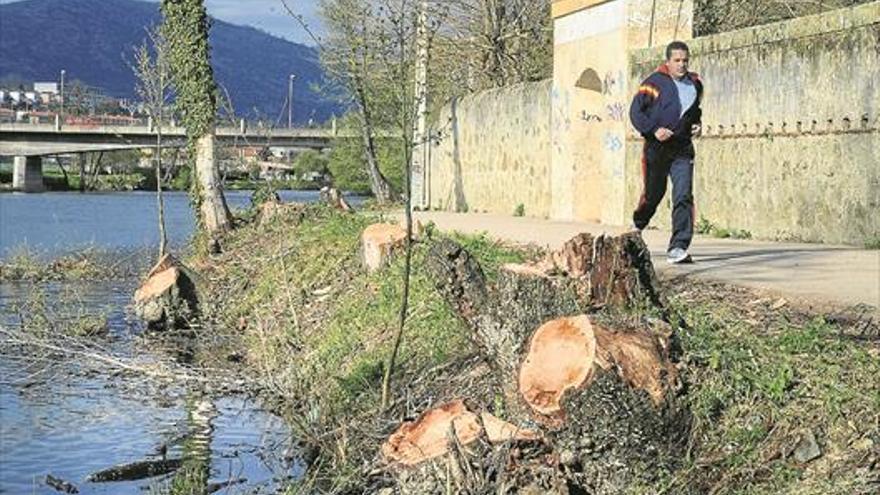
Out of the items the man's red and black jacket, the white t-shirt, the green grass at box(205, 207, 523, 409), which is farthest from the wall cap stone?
the green grass at box(205, 207, 523, 409)

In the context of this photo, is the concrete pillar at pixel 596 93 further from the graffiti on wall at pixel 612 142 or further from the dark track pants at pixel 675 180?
the dark track pants at pixel 675 180

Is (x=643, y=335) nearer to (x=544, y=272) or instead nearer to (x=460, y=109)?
(x=544, y=272)

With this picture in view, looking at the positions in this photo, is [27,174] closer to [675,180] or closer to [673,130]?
[675,180]

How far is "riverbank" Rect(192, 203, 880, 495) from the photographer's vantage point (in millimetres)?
7734

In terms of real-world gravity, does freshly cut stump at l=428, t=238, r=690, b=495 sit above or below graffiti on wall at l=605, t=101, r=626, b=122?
below

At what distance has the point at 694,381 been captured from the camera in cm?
823

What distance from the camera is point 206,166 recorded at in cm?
2491

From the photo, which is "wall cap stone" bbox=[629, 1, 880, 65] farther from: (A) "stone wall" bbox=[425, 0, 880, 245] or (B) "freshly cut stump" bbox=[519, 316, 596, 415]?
(B) "freshly cut stump" bbox=[519, 316, 596, 415]

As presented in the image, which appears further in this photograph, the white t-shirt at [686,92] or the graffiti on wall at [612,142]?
the graffiti on wall at [612,142]

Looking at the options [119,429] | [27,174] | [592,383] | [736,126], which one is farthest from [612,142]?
[27,174]

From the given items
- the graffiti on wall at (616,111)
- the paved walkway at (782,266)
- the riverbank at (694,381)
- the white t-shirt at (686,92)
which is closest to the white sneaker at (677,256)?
the paved walkway at (782,266)

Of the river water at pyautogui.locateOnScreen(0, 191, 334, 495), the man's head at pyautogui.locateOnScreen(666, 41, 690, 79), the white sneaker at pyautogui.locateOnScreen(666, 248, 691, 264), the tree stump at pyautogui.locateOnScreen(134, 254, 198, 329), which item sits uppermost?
the man's head at pyautogui.locateOnScreen(666, 41, 690, 79)

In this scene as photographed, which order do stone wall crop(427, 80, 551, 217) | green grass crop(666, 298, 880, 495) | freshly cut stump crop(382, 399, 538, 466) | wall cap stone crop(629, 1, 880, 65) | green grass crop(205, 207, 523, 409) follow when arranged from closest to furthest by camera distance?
1. green grass crop(666, 298, 880, 495)
2. freshly cut stump crop(382, 399, 538, 466)
3. green grass crop(205, 207, 523, 409)
4. wall cap stone crop(629, 1, 880, 65)
5. stone wall crop(427, 80, 551, 217)

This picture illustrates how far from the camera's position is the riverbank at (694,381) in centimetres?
773
